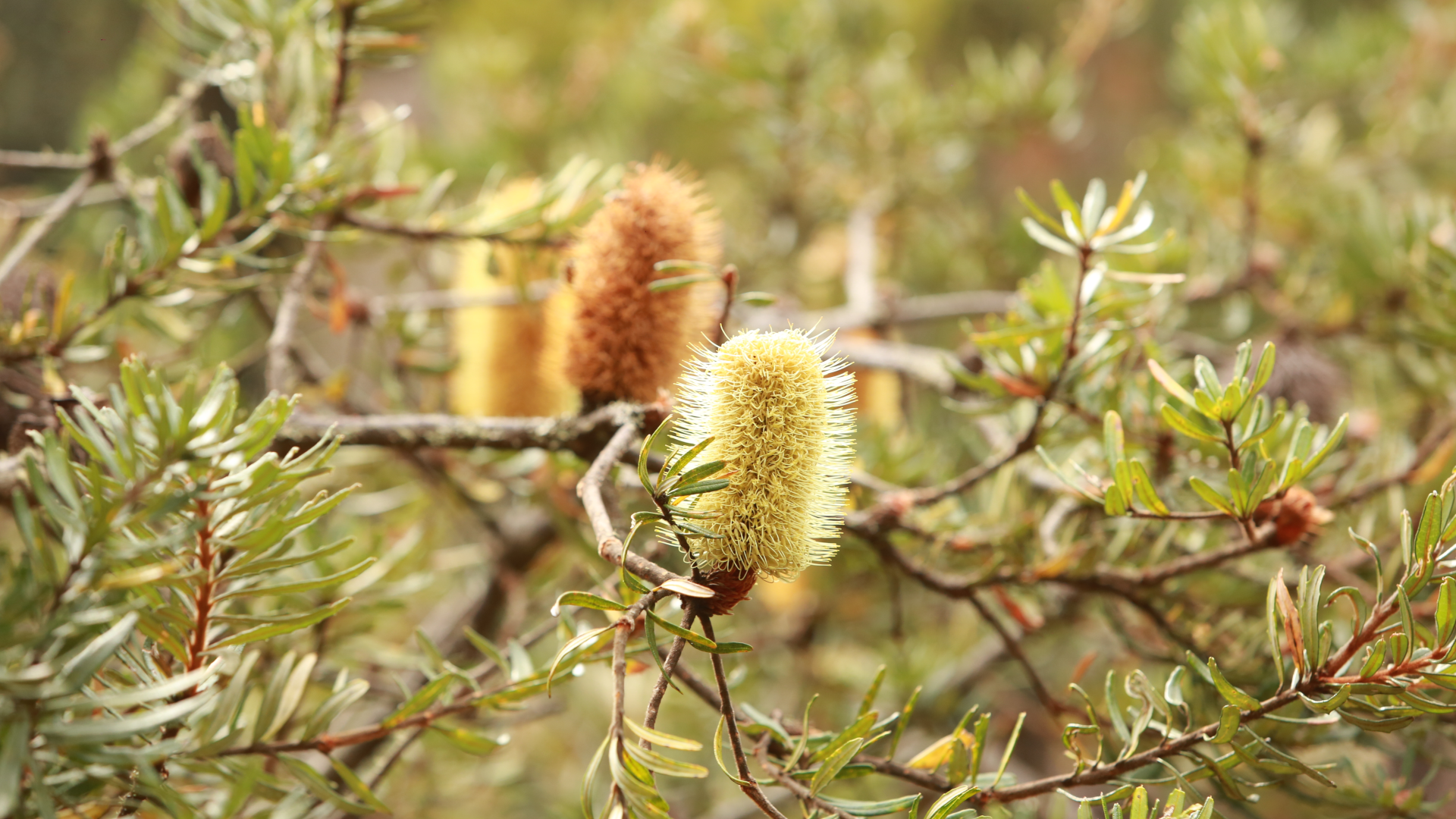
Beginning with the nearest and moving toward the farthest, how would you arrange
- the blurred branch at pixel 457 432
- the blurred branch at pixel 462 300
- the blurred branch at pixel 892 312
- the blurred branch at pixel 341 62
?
the blurred branch at pixel 457 432, the blurred branch at pixel 341 62, the blurred branch at pixel 462 300, the blurred branch at pixel 892 312

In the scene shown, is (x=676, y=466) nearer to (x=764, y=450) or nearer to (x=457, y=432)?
(x=764, y=450)

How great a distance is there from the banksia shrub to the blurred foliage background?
0.11 m

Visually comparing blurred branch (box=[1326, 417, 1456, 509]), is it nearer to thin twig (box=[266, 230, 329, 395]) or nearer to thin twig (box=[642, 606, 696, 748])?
thin twig (box=[642, 606, 696, 748])

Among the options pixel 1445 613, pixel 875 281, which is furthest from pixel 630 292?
pixel 875 281

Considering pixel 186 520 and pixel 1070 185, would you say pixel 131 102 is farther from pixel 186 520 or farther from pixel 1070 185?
pixel 1070 185

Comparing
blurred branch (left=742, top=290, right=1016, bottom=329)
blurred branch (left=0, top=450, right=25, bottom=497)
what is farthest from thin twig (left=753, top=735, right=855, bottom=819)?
blurred branch (left=742, top=290, right=1016, bottom=329)

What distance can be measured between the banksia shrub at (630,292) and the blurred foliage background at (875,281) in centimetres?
11

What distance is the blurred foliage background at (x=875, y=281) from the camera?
0.62 m

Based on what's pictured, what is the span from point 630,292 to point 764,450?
0.18 m

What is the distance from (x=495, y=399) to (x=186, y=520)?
1.32 ft

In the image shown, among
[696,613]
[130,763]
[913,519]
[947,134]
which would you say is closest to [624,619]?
[696,613]

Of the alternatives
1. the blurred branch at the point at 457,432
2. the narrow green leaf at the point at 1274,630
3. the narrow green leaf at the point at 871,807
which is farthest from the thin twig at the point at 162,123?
the narrow green leaf at the point at 1274,630

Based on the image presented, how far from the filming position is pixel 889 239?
1.39 m

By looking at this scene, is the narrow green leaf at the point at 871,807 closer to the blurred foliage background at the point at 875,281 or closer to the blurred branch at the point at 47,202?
the blurred foliage background at the point at 875,281
